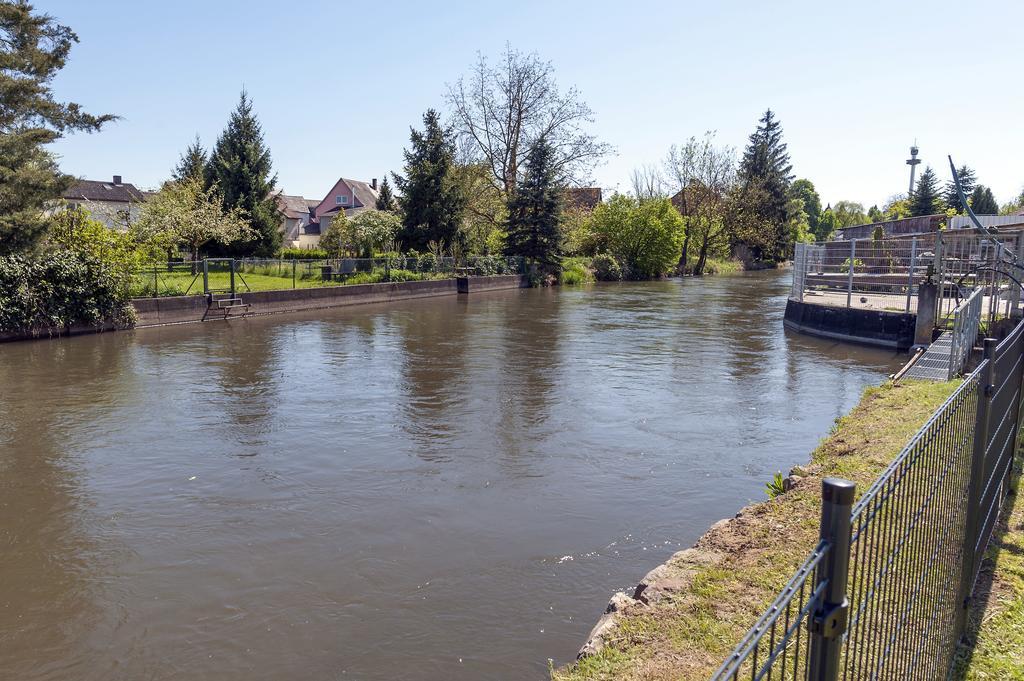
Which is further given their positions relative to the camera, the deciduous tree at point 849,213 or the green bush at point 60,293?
the deciduous tree at point 849,213

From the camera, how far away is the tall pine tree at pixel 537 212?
1750 inches

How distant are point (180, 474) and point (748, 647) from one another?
790 centimetres

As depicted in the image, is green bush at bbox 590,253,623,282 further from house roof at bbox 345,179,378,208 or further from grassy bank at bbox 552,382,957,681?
grassy bank at bbox 552,382,957,681

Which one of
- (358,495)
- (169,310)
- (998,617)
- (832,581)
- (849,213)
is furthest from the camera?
(849,213)

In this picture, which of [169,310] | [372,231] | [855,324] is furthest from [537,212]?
[855,324]

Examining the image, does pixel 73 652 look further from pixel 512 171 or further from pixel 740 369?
pixel 512 171

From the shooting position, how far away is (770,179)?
74438 millimetres

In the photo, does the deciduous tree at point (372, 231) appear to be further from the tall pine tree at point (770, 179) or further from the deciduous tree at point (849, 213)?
the deciduous tree at point (849, 213)

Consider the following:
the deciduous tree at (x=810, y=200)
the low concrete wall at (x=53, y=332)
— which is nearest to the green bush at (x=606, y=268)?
the low concrete wall at (x=53, y=332)

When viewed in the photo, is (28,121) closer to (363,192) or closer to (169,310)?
(169,310)

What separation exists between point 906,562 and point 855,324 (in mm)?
18185

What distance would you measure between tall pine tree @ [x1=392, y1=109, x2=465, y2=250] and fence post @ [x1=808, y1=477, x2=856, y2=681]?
39.6m

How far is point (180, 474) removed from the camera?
8211 mm

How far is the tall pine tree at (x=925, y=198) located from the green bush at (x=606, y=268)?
42048mm
